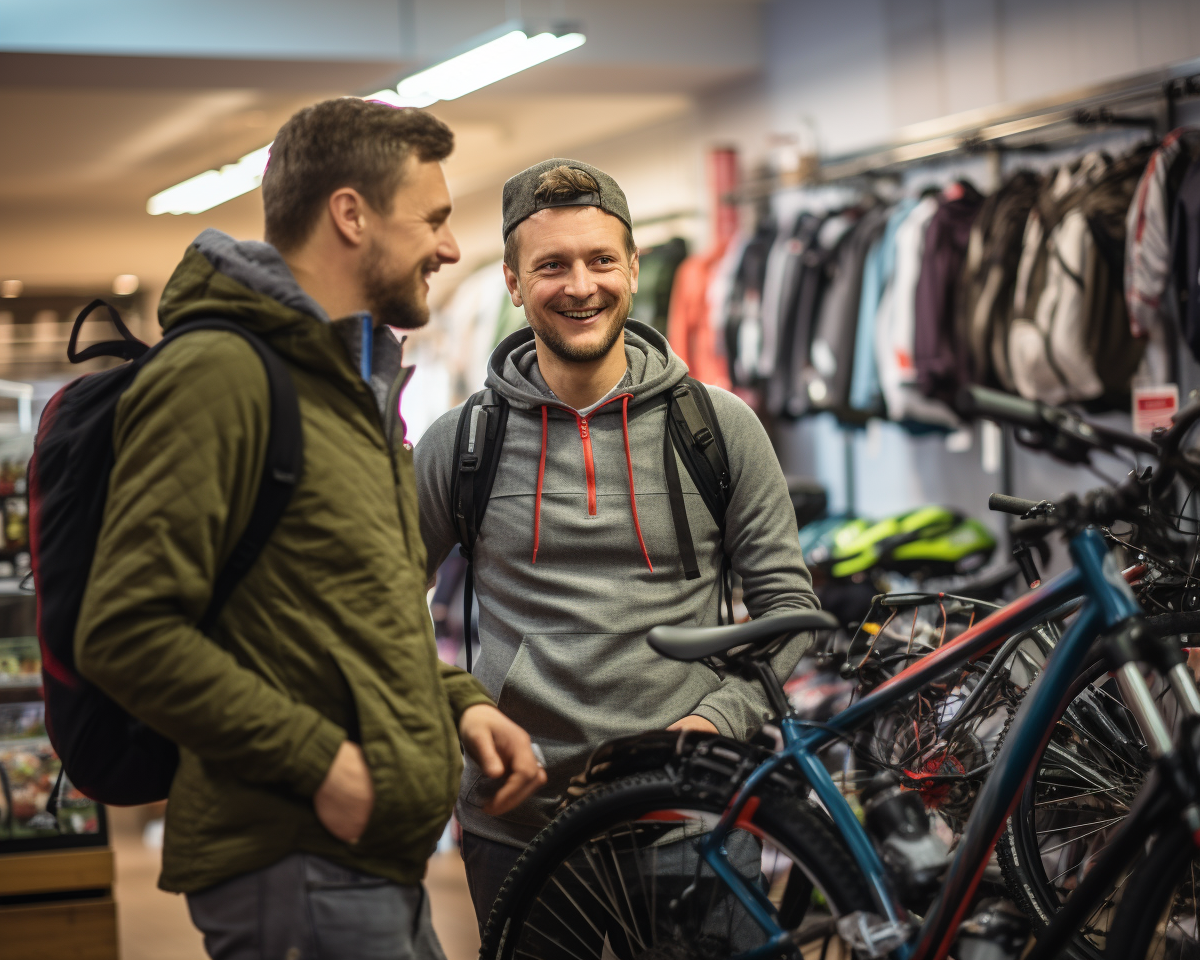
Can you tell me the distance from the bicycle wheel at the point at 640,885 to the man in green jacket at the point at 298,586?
13.2 inches

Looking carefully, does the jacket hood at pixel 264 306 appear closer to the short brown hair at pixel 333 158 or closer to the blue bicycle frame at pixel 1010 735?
the short brown hair at pixel 333 158

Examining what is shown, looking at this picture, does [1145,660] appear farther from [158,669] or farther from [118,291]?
[118,291]

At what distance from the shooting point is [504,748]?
159 centimetres

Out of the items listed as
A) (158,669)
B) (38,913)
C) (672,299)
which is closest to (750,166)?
(672,299)

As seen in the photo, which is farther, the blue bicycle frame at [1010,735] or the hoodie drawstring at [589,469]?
the hoodie drawstring at [589,469]

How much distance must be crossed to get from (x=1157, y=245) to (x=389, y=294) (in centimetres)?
313

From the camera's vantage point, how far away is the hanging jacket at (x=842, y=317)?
206 inches

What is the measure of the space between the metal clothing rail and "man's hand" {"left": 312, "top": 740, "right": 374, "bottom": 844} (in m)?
3.63

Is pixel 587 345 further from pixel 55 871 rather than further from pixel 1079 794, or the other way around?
pixel 55 871

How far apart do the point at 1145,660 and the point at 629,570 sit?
0.80 meters

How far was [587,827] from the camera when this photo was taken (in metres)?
1.81

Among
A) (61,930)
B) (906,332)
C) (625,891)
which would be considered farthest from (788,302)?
(625,891)

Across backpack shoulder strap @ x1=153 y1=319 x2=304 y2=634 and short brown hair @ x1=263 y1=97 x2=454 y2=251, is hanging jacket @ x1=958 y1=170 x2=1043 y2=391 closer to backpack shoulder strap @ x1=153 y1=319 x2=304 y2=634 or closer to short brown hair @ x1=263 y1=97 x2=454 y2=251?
short brown hair @ x1=263 y1=97 x2=454 y2=251

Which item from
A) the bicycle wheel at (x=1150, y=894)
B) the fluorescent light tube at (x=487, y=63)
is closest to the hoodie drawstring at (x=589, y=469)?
the bicycle wheel at (x=1150, y=894)
